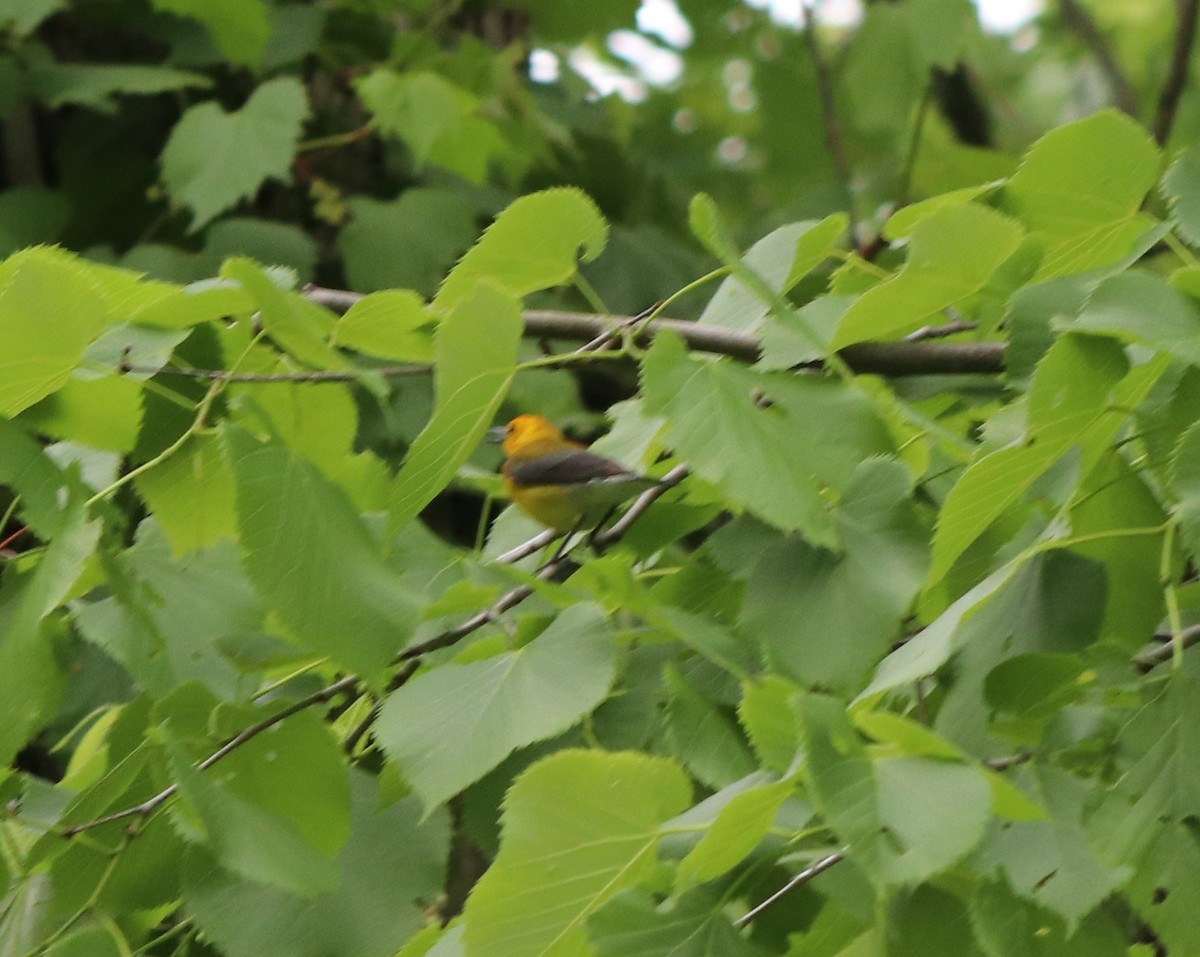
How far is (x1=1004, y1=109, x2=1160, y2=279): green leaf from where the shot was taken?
3.48 feet

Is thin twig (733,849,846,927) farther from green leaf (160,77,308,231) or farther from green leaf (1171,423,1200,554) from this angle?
green leaf (160,77,308,231)

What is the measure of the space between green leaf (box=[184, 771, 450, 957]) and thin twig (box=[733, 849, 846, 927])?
256 millimetres

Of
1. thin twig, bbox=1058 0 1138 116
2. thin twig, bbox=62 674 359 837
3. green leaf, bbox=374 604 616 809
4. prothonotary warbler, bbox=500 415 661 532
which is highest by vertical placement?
thin twig, bbox=62 674 359 837

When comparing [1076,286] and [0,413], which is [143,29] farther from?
[1076,286]

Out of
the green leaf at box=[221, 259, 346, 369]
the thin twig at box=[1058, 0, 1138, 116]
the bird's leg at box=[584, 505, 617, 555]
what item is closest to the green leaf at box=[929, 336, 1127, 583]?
the bird's leg at box=[584, 505, 617, 555]

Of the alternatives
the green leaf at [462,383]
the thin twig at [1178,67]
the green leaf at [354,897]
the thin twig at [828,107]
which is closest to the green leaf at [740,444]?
the green leaf at [462,383]

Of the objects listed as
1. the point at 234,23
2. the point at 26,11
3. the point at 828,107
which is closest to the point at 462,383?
the point at 26,11

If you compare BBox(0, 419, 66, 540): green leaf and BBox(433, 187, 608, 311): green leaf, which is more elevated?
BBox(0, 419, 66, 540): green leaf

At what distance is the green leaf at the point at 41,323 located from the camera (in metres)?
0.97

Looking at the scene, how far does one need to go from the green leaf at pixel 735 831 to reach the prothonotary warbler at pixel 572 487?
51cm

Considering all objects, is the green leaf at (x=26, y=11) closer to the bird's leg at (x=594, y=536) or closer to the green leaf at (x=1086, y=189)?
the bird's leg at (x=594, y=536)

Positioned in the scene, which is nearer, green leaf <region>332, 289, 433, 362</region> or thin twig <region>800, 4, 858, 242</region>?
green leaf <region>332, 289, 433, 362</region>

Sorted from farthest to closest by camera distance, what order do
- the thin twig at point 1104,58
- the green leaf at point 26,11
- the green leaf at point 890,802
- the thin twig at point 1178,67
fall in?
the thin twig at point 1104,58 < the thin twig at point 1178,67 < the green leaf at point 26,11 < the green leaf at point 890,802

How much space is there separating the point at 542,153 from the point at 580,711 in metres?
2.44
